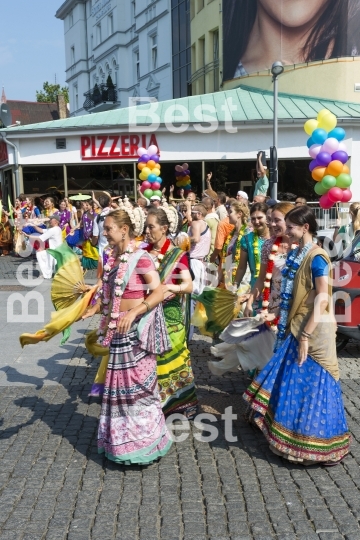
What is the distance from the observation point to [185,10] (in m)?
29.5

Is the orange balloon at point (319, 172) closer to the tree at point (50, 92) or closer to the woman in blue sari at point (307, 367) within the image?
the woman in blue sari at point (307, 367)

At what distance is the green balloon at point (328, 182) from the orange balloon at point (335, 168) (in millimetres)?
59

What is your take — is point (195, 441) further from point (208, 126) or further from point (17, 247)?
point (208, 126)

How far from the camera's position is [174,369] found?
504cm

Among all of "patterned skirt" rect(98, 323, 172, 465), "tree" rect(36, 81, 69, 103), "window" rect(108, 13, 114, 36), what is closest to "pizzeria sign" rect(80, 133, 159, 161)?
"patterned skirt" rect(98, 323, 172, 465)

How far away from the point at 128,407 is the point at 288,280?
145 cm

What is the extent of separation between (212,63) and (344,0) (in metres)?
7.75

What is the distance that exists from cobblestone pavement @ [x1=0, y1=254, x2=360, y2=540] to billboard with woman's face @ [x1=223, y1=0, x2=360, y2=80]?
18515 millimetres

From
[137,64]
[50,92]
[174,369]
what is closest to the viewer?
[174,369]

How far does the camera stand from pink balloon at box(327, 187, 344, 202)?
8.56 meters

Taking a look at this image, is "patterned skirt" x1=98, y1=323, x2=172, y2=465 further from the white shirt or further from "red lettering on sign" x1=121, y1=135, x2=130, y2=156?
"red lettering on sign" x1=121, y1=135, x2=130, y2=156

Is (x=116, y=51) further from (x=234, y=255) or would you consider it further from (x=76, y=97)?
(x=234, y=255)

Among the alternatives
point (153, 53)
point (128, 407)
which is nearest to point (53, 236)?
point (128, 407)

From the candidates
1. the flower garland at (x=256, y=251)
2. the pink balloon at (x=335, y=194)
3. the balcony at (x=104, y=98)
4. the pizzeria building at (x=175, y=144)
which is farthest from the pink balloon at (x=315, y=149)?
the balcony at (x=104, y=98)
